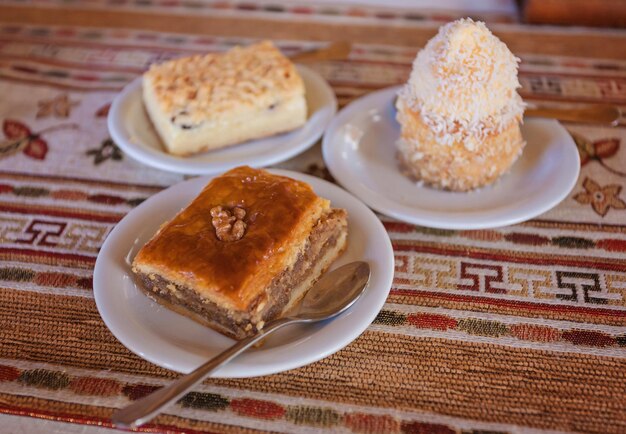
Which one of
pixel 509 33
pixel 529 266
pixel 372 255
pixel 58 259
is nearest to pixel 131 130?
pixel 58 259

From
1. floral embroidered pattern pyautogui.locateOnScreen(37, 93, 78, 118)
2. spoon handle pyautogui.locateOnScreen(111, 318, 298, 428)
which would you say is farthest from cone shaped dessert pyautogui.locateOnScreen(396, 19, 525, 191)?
floral embroidered pattern pyautogui.locateOnScreen(37, 93, 78, 118)

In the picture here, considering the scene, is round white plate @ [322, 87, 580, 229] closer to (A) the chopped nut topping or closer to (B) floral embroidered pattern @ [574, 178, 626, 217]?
(B) floral embroidered pattern @ [574, 178, 626, 217]

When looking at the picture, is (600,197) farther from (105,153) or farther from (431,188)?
(105,153)

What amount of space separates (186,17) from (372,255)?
1.56m

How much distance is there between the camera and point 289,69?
1.67m

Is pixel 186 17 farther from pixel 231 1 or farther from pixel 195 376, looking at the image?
pixel 195 376

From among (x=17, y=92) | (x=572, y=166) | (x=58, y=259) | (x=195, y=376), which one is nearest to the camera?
(x=195, y=376)

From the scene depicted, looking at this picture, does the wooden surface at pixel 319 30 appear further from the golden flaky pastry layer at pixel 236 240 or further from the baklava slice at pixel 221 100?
the golden flaky pastry layer at pixel 236 240

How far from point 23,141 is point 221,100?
1.92 feet

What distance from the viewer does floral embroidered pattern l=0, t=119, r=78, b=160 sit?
1648 mm

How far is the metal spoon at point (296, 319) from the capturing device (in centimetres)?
90

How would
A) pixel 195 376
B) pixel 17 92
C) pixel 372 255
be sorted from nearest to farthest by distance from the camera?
1. pixel 195 376
2. pixel 372 255
3. pixel 17 92

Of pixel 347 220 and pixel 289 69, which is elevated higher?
pixel 289 69

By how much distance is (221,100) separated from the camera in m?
1.58
